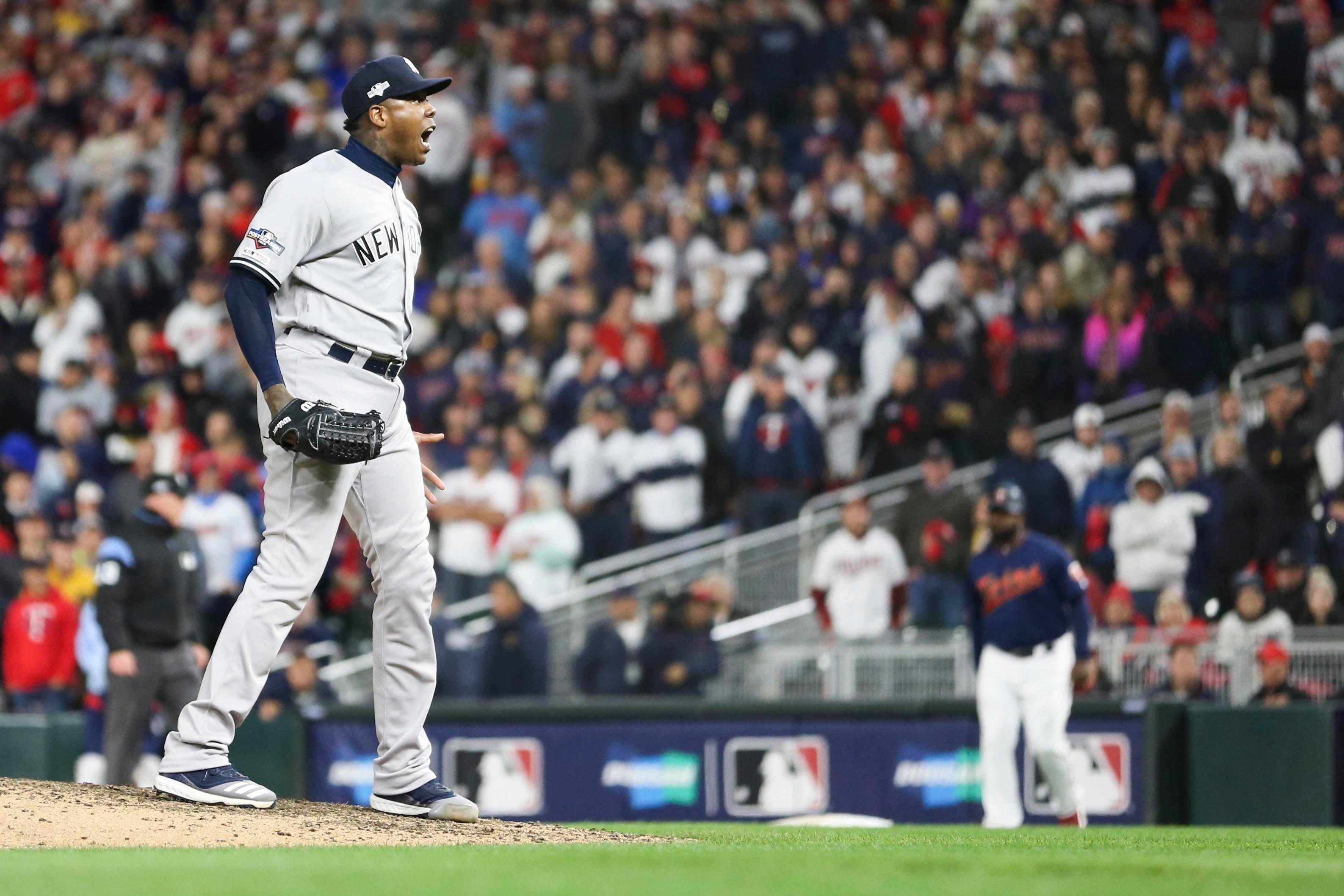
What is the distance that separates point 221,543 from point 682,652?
3734 millimetres

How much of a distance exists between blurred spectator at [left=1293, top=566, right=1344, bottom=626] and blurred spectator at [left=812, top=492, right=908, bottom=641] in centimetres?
235

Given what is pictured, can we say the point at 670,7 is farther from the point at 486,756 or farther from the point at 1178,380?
the point at 486,756

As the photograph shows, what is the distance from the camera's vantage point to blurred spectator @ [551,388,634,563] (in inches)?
577

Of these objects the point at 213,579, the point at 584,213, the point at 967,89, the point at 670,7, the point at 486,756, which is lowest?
the point at 486,756

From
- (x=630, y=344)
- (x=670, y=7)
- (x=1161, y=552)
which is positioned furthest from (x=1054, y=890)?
(x=670, y=7)

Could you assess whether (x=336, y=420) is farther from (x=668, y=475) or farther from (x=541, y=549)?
(x=668, y=475)

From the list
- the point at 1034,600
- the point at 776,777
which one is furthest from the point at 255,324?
the point at 776,777

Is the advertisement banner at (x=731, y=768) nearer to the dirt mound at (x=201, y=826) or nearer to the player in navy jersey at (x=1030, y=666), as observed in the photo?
the player in navy jersey at (x=1030, y=666)

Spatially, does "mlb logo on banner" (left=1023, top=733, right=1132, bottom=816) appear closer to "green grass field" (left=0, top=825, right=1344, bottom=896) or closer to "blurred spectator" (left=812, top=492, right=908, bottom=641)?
"blurred spectator" (left=812, top=492, right=908, bottom=641)

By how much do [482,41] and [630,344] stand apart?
551 centimetres

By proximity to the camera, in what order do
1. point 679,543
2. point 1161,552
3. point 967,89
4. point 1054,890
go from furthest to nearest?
1. point 967,89
2. point 679,543
3. point 1161,552
4. point 1054,890

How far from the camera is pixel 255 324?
573 centimetres

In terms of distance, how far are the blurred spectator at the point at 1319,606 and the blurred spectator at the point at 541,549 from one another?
5.16 metres

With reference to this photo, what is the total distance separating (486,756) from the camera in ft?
42.3
